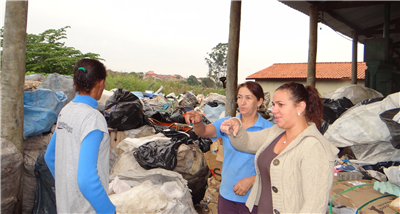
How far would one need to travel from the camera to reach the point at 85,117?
4.18 ft

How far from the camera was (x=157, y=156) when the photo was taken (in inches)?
117

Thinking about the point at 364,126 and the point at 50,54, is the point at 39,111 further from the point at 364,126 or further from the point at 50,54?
A: the point at 50,54

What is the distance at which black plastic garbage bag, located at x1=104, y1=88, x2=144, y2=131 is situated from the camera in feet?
13.3

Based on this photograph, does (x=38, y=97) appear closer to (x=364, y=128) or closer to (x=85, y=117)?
(x=85, y=117)

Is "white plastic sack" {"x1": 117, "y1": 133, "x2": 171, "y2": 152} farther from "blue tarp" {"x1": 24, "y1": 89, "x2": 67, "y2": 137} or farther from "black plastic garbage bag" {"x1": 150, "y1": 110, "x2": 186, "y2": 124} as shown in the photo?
"black plastic garbage bag" {"x1": 150, "y1": 110, "x2": 186, "y2": 124}

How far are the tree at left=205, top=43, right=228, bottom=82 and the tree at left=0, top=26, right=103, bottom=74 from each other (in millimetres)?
24529

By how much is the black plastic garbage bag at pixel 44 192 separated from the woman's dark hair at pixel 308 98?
2.29 meters

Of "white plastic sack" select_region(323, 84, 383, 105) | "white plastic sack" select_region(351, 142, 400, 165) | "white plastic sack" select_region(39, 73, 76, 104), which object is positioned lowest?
"white plastic sack" select_region(351, 142, 400, 165)

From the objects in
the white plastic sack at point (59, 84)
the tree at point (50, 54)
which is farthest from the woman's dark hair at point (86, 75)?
the tree at point (50, 54)

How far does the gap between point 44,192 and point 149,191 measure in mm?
1025

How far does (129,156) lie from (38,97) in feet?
4.92

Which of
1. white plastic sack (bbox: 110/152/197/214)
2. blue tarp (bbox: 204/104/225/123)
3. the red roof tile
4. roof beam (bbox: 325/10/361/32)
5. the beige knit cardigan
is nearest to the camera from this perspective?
the beige knit cardigan

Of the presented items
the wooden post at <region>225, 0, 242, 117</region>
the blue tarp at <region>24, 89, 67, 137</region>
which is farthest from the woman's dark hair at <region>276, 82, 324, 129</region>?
the blue tarp at <region>24, 89, 67, 137</region>

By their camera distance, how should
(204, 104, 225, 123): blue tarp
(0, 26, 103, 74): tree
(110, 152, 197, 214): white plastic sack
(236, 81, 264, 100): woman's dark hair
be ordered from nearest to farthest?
1. (236, 81, 264, 100): woman's dark hair
2. (110, 152, 197, 214): white plastic sack
3. (204, 104, 225, 123): blue tarp
4. (0, 26, 103, 74): tree
